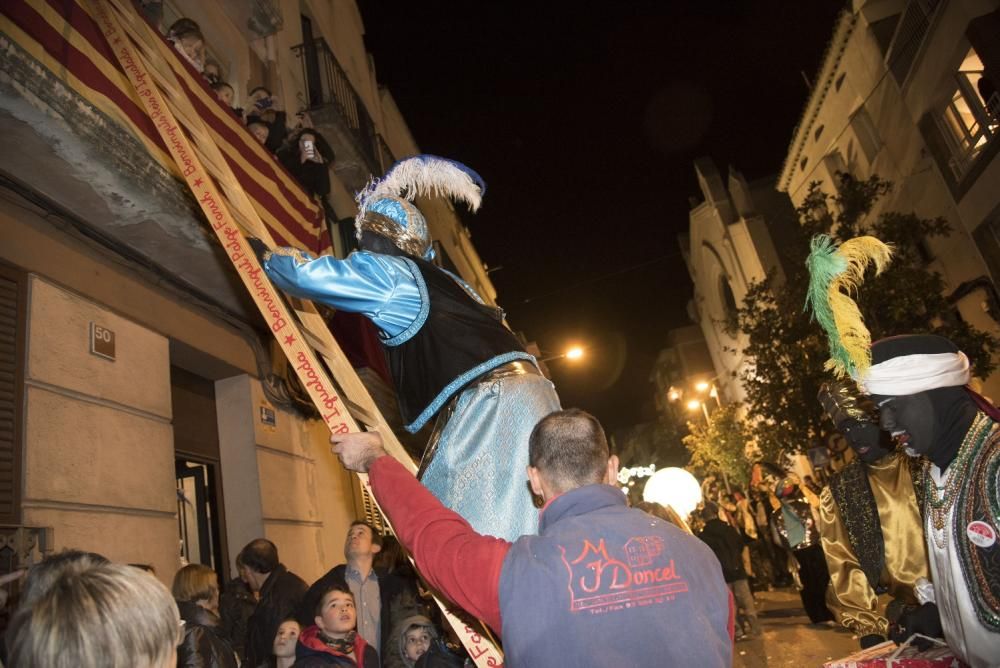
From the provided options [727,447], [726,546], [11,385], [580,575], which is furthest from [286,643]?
[727,447]

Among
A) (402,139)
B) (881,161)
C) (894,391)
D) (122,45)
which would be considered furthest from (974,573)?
(402,139)

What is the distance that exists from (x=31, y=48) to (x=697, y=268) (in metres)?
36.8

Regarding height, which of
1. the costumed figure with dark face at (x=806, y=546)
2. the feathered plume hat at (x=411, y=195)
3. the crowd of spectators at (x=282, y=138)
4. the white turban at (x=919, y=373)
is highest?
the crowd of spectators at (x=282, y=138)

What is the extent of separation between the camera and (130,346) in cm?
504

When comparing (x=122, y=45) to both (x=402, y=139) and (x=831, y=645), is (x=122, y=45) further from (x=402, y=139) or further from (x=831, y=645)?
(x=402, y=139)

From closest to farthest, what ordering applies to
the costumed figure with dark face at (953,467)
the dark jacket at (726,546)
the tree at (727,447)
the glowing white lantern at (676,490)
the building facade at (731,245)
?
the costumed figure with dark face at (953,467) < the dark jacket at (726,546) < the glowing white lantern at (676,490) < the tree at (727,447) < the building facade at (731,245)

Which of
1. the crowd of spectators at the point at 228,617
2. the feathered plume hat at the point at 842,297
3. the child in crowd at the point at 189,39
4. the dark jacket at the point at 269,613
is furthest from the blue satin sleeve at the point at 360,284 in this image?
the child in crowd at the point at 189,39

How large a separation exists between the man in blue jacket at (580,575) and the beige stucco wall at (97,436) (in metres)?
2.98

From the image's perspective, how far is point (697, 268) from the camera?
38281 millimetres

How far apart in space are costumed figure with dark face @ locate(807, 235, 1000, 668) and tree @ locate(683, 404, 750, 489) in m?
23.4

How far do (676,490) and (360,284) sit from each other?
11348mm

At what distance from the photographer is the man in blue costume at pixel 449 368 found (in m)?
2.49

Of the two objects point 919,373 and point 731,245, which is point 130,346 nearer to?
point 919,373

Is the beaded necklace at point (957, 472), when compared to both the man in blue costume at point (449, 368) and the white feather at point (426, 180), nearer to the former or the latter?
the man in blue costume at point (449, 368)
